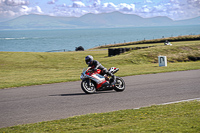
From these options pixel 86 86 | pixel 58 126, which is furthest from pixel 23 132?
pixel 86 86

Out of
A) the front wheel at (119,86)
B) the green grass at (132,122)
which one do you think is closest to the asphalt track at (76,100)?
the front wheel at (119,86)

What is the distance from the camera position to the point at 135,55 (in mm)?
35156

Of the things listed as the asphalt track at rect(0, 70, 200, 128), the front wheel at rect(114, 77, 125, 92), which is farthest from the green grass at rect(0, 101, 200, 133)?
the front wheel at rect(114, 77, 125, 92)

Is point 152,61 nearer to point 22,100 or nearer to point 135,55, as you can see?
point 135,55

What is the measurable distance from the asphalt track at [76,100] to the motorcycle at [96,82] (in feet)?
1.07

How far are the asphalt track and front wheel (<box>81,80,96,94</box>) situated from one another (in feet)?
0.98

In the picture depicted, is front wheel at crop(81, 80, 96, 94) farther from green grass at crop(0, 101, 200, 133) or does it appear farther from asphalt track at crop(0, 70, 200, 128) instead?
green grass at crop(0, 101, 200, 133)

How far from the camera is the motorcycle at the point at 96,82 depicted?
12.8 meters

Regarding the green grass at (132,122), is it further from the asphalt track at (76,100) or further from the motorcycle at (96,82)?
the motorcycle at (96,82)

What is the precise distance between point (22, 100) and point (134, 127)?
21.8ft

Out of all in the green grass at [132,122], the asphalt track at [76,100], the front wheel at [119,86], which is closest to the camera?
the green grass at [132,122]

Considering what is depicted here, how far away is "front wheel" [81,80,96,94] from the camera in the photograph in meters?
12.9

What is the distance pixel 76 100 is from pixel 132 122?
4544 millimetres

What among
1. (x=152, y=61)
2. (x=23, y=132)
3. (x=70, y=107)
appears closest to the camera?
(x=23, y=132)
